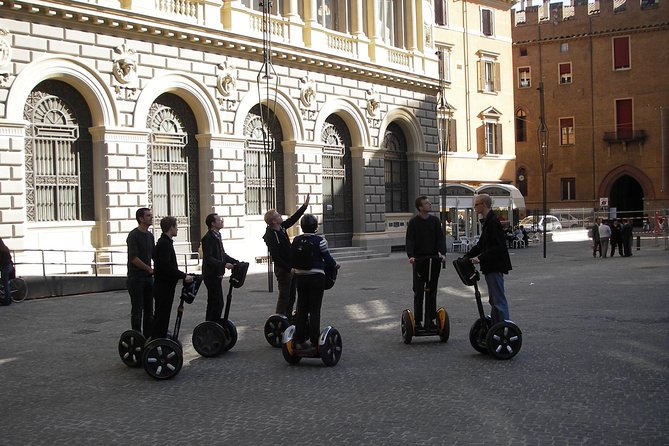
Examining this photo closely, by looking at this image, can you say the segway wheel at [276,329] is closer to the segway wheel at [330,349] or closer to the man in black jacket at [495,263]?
the segway wheel at [330,349]

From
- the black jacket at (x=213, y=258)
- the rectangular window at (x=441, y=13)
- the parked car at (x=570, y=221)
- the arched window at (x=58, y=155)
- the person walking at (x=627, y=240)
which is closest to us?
the black jacket at (x=213, y=258)

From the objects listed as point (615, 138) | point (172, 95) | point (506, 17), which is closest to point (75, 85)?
point (172, 95)

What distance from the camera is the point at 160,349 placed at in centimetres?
949

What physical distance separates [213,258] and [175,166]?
1557cm

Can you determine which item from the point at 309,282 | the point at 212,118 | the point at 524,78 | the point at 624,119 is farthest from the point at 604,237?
the point at 524,78

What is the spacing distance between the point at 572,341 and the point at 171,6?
58.2 ft

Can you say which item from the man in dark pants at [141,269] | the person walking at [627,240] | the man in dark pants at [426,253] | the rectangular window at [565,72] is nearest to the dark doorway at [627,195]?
the rectangular window at [565,72]

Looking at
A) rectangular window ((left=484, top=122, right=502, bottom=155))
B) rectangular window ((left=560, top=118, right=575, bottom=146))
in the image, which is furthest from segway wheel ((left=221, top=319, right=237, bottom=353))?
rectangular window ((left=560, top=118, right=575, bottom=146))

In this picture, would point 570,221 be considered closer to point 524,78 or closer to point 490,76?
point 524,78

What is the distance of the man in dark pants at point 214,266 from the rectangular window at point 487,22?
4040cm

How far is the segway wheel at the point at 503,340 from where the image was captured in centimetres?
1011

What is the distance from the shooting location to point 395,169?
35000 millimetres

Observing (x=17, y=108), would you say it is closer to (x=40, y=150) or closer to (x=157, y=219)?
(x=40, y=150)

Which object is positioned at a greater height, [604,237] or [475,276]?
[475,276]
